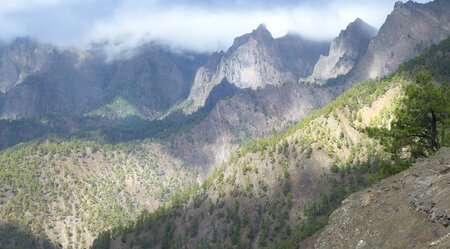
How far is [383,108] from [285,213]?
193 feet

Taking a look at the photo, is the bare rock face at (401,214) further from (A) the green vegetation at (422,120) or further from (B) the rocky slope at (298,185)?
(B) the rocky slope at (298,185)

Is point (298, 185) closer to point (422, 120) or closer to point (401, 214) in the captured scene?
point (422, 120)

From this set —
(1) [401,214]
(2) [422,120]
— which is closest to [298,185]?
(2) [422,120]

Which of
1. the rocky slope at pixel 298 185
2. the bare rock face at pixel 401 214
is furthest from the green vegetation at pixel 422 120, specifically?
the rocky slope at pixel 298 185

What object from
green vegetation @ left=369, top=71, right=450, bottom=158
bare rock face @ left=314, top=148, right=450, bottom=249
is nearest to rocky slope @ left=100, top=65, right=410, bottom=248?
green vegetation @ left=369, top=71, right=450, bottom=158

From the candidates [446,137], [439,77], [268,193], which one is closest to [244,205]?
[268,193]

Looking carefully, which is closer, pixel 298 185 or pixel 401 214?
pixel 401 214

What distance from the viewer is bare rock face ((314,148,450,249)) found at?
95.9 ft

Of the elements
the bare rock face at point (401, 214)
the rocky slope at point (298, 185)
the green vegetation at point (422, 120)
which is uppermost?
the green vegetation at point (422, 120)

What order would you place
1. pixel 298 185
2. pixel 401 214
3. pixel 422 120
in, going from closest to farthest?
pixel 401 214 → pixel 422 120 → pixel 298 185

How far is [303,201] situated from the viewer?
172 meters

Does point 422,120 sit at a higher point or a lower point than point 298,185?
higher

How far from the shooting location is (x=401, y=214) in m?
33.2

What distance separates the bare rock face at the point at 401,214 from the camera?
29.2 metres
